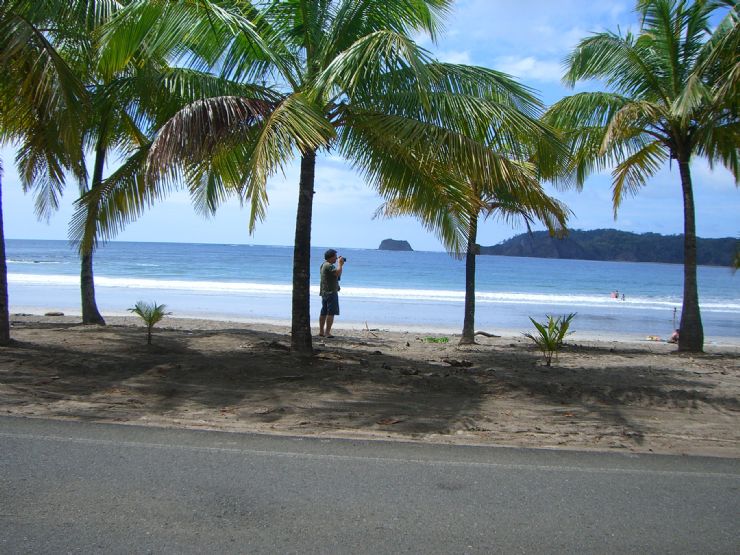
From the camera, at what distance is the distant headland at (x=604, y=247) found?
102188 millimetres

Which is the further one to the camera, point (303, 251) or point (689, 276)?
point (689, 276)

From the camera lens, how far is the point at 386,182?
810cm

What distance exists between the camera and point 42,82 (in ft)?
24.7

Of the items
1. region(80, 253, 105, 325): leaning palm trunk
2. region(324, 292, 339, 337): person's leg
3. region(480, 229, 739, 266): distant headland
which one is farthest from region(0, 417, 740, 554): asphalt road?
region(480, 229, 739, 266): distant headland

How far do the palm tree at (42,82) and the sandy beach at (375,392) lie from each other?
2071mm

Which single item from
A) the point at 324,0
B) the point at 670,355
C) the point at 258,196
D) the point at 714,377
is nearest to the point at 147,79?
the point at 324,0

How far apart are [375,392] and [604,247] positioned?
360 feet

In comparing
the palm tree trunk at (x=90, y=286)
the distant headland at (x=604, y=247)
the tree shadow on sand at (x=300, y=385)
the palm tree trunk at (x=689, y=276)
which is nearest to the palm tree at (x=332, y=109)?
the tree shadow on sand at (x=300, y=385)

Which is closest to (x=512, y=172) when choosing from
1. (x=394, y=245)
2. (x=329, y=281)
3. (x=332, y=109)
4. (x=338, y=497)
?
(x=332, y=109)

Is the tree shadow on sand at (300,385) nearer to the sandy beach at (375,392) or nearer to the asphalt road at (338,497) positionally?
the sandy beach at (375,392)

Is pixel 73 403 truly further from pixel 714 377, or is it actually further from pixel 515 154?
pixel 714 377

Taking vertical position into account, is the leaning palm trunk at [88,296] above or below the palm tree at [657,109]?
below

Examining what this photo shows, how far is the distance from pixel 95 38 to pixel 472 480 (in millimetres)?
7570

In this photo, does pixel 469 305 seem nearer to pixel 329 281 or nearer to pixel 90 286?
A: pixel 329 281
